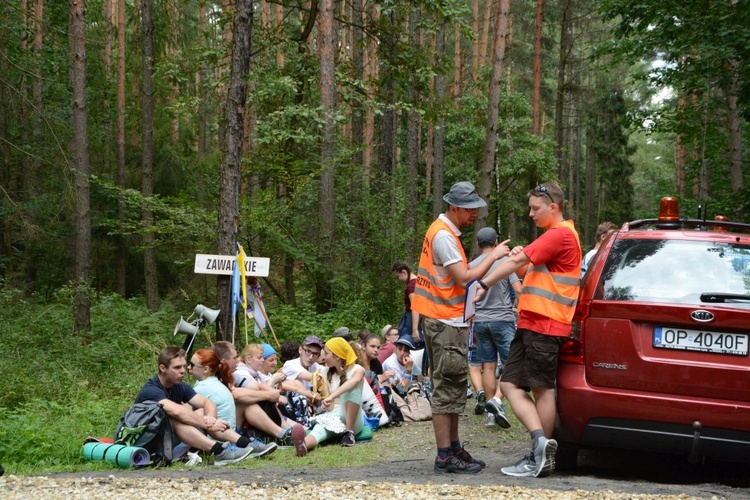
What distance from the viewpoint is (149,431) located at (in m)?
6.70

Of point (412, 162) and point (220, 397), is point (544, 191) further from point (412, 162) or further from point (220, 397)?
point (412, 162)

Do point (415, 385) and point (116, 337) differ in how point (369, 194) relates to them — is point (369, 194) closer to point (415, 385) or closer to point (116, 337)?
point (116, 337)

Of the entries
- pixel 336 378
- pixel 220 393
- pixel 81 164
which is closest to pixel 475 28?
pixel 81 164

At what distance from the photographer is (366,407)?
8.76m

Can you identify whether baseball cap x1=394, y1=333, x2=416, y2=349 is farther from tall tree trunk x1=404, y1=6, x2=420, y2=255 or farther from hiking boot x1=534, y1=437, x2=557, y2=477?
tall tree trunk x1=404, y1=6, x2=420, y2=255

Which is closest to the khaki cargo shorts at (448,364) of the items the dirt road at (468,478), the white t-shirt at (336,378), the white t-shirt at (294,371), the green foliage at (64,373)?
the dirt road at (468,478)

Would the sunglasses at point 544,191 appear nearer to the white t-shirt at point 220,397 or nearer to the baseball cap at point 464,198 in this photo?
the baseball cap at point 464,198

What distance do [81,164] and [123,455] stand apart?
33.8 feet

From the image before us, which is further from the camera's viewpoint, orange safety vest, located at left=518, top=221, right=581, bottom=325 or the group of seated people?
the group of seated people

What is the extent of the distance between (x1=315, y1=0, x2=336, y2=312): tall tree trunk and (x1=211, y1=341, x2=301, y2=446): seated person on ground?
7.19 metres

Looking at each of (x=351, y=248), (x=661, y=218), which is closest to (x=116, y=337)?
(x=351, y=248)

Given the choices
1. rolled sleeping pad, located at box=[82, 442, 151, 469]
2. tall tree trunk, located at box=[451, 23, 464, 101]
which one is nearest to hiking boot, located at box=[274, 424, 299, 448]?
rolled sleeping pad, located at box=[82, 442, 151, 469]

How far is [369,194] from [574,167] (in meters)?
42.4

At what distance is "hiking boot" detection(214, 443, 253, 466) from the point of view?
7.00 metres
